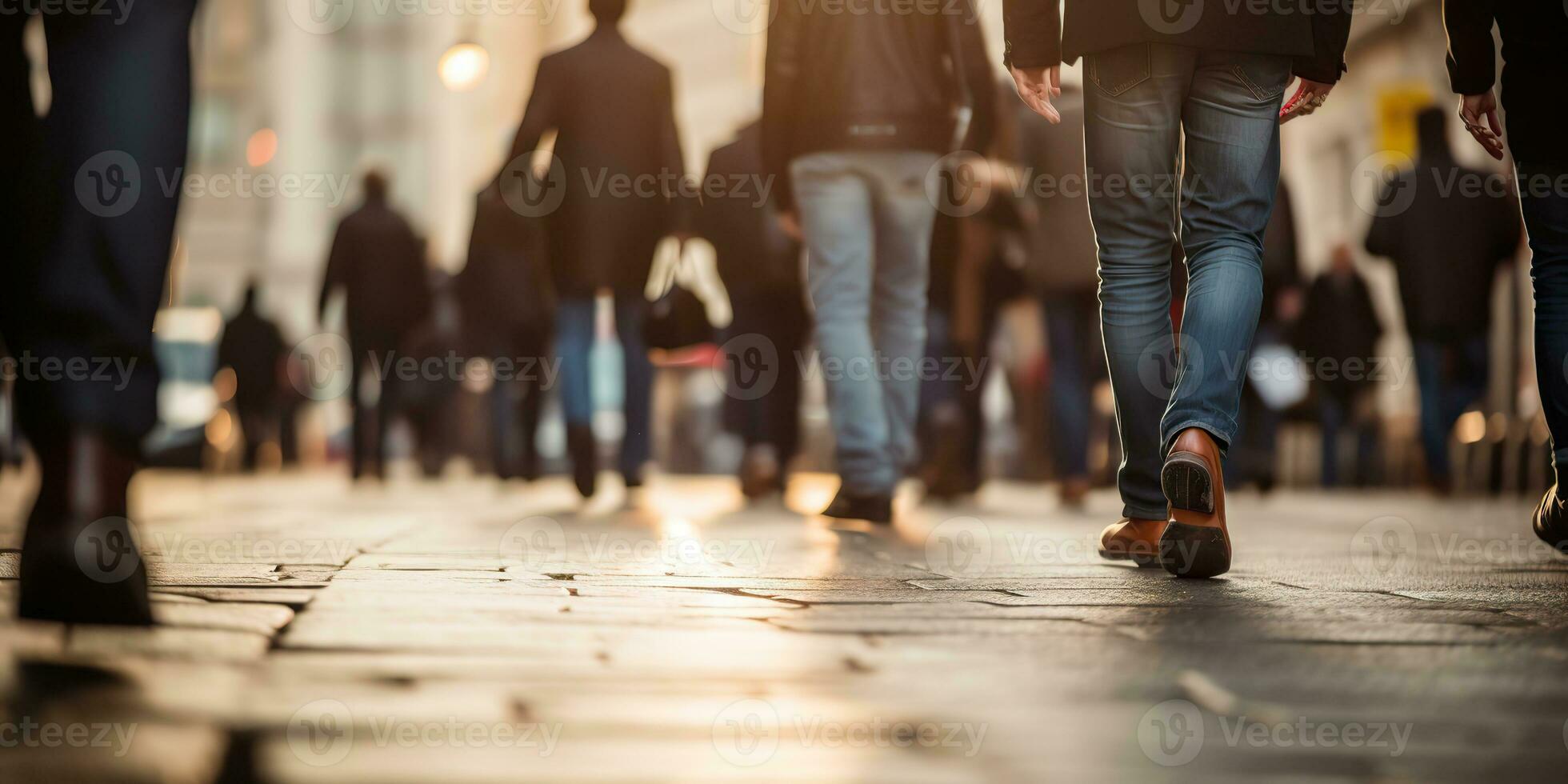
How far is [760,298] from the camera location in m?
8.17

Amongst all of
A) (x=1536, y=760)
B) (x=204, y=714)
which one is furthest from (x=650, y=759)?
(x=1536, y=760)

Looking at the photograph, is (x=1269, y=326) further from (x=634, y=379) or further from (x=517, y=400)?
(x=517, y=400)

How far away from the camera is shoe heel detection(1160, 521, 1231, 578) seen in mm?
3361

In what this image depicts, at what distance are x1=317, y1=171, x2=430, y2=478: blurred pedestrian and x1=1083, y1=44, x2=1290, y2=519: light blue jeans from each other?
701cm

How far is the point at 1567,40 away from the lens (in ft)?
13.0

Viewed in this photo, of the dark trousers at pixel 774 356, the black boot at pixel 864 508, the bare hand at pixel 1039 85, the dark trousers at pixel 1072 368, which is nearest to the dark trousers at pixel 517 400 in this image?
the dark trousers at pixel 774 356

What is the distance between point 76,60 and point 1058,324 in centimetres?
578

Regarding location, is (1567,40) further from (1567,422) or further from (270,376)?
(270,376)

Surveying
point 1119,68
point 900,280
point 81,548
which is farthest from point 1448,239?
point 81,548

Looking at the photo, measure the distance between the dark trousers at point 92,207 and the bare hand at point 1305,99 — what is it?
2.45 meters

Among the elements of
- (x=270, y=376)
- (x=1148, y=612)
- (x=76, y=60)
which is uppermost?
(x=76, y=60)

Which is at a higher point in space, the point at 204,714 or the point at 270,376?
the point at 204,714

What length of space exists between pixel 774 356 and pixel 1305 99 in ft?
14.6

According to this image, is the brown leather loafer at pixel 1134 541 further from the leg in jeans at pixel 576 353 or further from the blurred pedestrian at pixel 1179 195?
the leg in jeans at pixel 576 353
